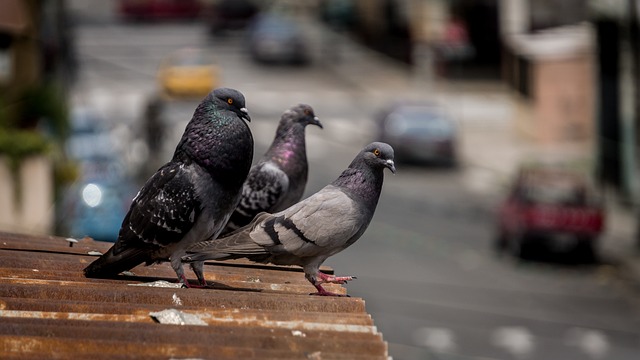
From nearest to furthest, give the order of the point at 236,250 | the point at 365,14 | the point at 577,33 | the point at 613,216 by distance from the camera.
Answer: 1. the point at 236,250
2. the point at 613,216
3. the point at 577,33
4. the point at 365,14

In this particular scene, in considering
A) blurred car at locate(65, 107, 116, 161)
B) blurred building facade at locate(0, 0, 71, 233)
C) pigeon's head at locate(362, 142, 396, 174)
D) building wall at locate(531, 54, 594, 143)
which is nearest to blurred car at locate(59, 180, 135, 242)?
blurred building facade at locate(0, 0, 71, 233)

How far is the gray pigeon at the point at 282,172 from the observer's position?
35.4ft

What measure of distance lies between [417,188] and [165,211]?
38.7 m

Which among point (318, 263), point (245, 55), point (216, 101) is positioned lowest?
point (245, 55)

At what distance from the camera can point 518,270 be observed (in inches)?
1383

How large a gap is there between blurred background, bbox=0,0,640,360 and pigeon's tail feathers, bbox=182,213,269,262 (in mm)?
14891

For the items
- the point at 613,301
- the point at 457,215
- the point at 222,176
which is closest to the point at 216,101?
the point at 222,176

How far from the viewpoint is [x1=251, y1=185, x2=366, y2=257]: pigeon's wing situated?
8.57 metres

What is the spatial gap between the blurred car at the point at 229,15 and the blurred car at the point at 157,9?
1.33 metres

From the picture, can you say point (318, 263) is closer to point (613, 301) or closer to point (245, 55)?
point (613, 301)

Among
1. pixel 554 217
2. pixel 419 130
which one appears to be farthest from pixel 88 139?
pixel 554 217

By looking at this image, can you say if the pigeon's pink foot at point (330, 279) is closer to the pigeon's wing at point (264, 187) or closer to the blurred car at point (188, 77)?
the pigeon's wing at point (264, 187)

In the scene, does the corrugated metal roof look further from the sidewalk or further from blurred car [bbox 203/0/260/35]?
blurred car [bbox 203/0/260/35]

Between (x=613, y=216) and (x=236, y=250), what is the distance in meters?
34.6
